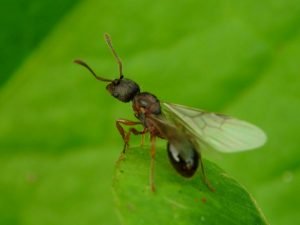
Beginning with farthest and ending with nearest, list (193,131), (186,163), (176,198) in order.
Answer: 1. (193,131)
2. (186,163)
3. (176,198)

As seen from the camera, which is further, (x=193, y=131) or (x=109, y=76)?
(x=109, y=76)

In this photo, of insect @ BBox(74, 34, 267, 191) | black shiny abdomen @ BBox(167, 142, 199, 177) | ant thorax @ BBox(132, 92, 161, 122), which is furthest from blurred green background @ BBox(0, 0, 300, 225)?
black shiny abdomen @ BBox(167, 142, 199, 177)

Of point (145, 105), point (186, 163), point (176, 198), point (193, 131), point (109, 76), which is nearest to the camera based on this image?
point (176, 198)

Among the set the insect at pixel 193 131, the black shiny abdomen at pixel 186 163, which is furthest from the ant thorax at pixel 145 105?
the black shiny abdomen at pixel 186 163

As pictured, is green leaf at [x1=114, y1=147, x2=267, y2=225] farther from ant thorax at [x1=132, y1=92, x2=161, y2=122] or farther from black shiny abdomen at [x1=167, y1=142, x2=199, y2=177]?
ant thorax at [x1=132, y1=92, x2=161, y2=122]

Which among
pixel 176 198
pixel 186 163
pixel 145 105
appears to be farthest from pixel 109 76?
pixel 176 198

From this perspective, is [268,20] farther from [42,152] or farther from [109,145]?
[42,152]

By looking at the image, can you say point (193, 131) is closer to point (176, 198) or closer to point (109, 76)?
point (176, 198)
